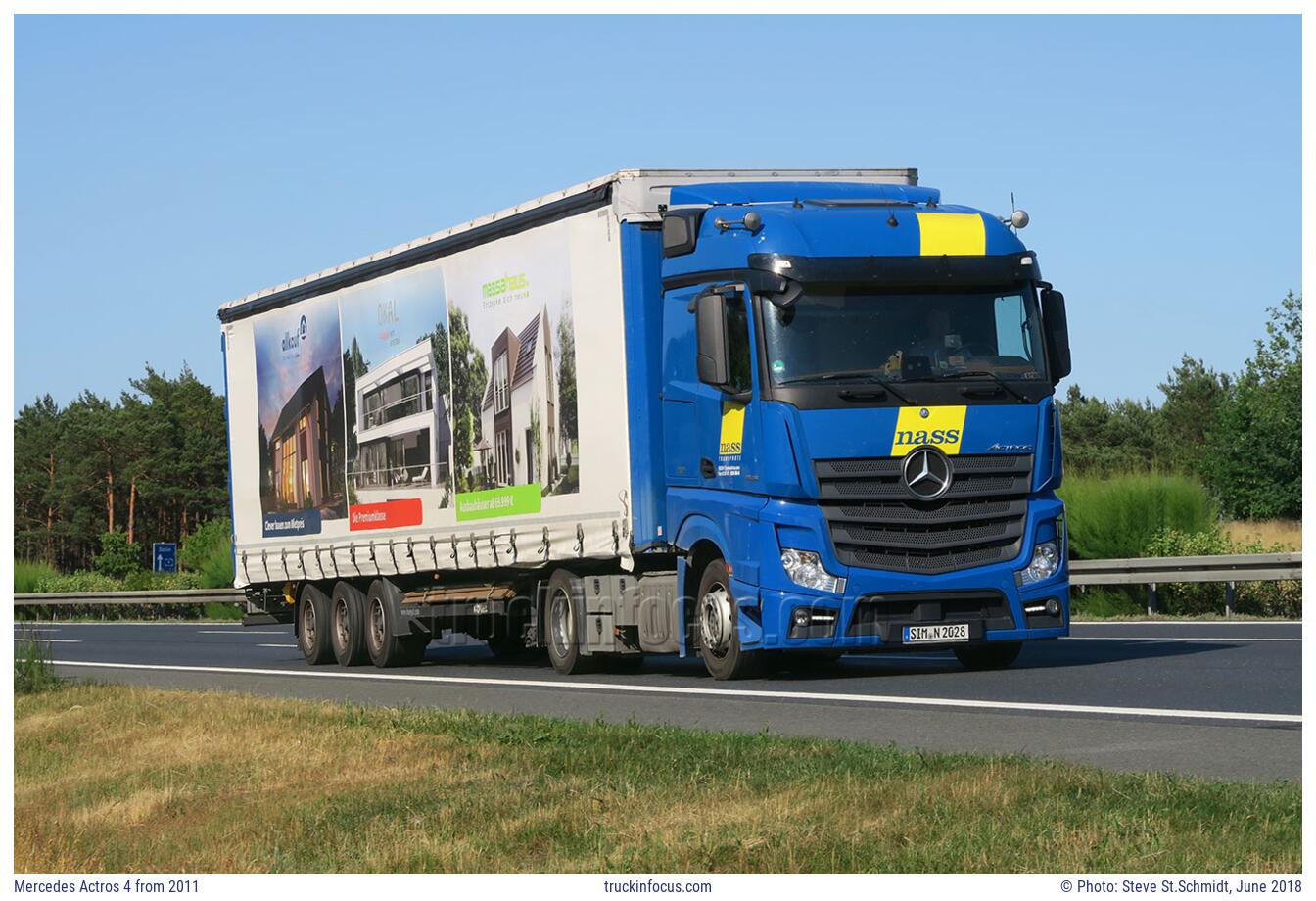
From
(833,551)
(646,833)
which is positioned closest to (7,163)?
(646,833)

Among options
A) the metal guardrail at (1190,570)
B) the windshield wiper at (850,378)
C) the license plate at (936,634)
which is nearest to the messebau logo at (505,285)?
the windshield wiper at (850,378)

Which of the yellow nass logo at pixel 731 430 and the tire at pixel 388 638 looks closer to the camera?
the yellow nass logo at pixel 731 430

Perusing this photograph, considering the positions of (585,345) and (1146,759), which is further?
(585,345)

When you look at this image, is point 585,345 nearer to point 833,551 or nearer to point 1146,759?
point 833,551

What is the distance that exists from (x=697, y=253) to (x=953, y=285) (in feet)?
6.88

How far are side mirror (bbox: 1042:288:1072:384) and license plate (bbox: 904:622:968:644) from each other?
212cm

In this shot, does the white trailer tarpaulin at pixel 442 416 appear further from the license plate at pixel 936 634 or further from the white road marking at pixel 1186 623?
the white road marking at pixel 1186 623

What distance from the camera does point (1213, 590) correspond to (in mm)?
26000

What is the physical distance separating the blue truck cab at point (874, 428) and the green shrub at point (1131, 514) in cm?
1197

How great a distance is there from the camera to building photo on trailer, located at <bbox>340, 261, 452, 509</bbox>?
814 inches

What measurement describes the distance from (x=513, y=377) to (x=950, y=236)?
4.71m

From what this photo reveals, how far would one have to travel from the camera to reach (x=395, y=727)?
13.2m

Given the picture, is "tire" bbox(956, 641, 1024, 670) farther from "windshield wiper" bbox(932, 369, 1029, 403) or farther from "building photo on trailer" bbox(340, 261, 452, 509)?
"building photo on trailer" bbox(340, 261, 452, 509)

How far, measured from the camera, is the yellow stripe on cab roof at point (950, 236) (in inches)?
640
